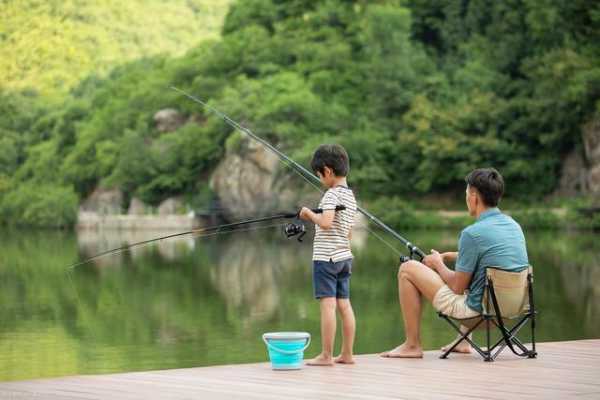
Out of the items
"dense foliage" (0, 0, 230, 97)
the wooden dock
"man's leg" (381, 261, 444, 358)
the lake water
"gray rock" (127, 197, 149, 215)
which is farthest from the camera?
"dense foliage" (0, 0, 230, 97)

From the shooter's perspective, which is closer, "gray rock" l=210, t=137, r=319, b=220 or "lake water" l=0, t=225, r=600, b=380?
"lake water" l=0, t=225, r=600, b=380

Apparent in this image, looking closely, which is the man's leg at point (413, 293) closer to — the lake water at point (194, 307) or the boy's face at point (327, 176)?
the boy's face at point (327, 176)

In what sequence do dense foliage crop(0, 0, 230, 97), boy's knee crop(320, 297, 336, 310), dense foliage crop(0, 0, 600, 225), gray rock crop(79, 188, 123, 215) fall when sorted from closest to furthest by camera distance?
boy's knee crop(320, 297, 336, 310), dense foliage crop(0, 0, 600, 225), gray rock crop(79, 188, 123, 215), dense foliage crop(0, 0, 230, 97)

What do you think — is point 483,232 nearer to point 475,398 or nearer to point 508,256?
point 508,256

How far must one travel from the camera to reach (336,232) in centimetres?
658

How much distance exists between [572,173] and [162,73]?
20.1 meters

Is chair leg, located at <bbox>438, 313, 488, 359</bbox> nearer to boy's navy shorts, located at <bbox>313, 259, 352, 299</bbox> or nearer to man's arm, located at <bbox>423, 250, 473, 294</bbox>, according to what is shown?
man's arm, located at <bbox>423, 250, 473, 294</bbox>

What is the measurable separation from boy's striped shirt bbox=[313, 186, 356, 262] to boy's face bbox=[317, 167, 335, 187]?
39mm

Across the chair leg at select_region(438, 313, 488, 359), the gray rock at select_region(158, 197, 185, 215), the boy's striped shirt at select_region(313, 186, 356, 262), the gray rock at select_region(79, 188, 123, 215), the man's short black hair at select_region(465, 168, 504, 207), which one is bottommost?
the chair leg at select_region(438, 313, 488, 359)

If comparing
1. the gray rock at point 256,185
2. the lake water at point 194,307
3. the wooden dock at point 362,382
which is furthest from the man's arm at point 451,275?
the gray rock at point 256,185

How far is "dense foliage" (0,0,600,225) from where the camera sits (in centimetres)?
4094

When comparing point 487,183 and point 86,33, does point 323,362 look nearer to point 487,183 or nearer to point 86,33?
point 487,183

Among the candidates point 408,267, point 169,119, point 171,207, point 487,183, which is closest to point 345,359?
point 408,267

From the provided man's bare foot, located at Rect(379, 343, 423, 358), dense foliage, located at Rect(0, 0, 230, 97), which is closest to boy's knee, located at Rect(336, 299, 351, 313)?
man's bare foot, located at Rect(379, 343, 423, 358)
